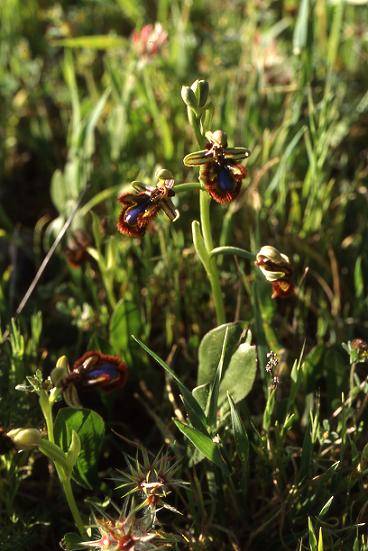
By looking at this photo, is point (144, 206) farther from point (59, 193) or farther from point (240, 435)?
point (59, 193)

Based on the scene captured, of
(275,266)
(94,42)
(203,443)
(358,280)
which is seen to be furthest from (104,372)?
(94,42)

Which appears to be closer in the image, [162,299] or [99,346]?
[99,346]

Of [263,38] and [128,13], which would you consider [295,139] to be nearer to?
[263,38]

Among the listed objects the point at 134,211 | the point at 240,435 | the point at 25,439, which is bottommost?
the point at 240,435

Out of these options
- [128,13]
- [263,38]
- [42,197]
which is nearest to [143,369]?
[42,197]

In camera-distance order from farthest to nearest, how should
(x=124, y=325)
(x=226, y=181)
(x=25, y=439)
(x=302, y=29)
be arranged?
(x=302, y=29) → (x=124, y=325) → (x=226, y=181) → (x=25, y=439)

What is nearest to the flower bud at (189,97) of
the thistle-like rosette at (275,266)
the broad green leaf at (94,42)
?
the thistle-like rosette at (275,266)

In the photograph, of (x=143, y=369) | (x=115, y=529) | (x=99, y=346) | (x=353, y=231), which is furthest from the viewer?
(x=353, y=231)
